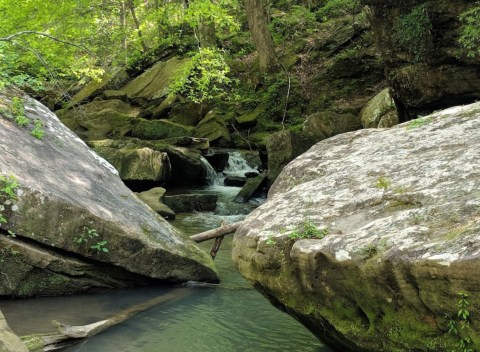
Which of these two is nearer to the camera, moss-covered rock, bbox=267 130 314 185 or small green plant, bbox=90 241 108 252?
small green plant, bbox=90 241 108 252

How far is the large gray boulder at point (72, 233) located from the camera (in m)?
6.31

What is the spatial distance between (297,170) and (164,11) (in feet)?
48.2

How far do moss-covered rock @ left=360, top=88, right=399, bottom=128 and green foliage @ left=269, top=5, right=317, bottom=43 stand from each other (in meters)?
10.2

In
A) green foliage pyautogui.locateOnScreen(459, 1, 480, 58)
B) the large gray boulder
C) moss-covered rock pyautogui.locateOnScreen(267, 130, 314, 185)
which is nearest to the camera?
the large gray boulder

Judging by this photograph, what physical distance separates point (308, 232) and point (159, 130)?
15.8m

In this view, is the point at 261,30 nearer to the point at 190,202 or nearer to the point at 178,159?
the point at 178,159

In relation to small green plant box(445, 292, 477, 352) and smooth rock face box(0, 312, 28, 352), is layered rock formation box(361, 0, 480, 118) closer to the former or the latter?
small green plant box(445, 292, 477, 352)

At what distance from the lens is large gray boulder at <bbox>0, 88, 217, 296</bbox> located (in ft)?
20.7

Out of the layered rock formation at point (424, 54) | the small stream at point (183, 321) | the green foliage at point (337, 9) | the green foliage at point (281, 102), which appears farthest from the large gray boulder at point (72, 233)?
the green foliage at point (337, 9)

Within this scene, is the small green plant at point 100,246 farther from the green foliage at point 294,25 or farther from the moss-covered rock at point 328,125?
the green foliage at point 294,25

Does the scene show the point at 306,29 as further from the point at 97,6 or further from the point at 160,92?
the point at 97,6

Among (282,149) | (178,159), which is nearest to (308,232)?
(282,149)

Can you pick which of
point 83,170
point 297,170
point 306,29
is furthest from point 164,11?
point 297,170

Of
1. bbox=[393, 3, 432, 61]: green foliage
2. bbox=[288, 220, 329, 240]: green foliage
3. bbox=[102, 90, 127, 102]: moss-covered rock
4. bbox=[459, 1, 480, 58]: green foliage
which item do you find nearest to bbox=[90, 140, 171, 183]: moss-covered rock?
bbox=[393, 3, 432, 61]: green foliage
